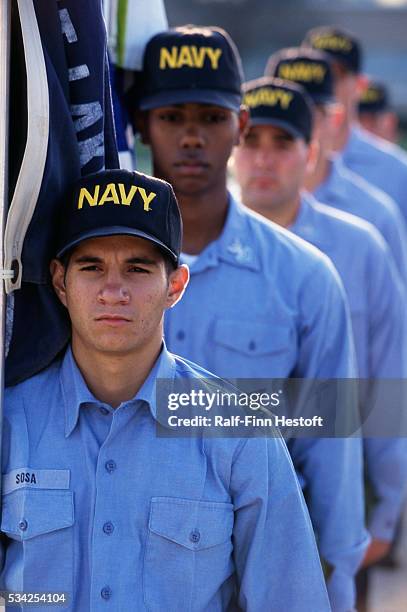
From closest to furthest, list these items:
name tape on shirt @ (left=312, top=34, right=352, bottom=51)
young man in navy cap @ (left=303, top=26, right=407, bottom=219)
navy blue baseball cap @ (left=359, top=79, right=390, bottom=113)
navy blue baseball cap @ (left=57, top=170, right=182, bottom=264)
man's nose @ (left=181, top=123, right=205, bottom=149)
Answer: navy blue baseball cap @ (left=57, top=170, right=182, bottom=264) < man's nose @ (left=181, top=123, right=205, bottom=149) < young man in navy cap @ (left=303, top=26, right=407, bottom=219) < name tape on shirt @ (left=312, top=34, right=352, bottom=51) < navy blue baseball cap @ (left=359, top=79, right=390, bottom=113)

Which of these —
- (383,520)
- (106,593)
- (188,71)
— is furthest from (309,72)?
(106,593)

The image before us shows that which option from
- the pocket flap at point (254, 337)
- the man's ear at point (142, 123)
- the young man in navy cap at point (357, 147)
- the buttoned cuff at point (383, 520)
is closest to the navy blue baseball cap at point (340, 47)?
the young man in navy cap at point (357, 147)

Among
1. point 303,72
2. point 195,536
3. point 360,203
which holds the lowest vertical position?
point 195,536

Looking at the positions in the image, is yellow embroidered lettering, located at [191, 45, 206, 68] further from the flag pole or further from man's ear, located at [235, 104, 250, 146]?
the flag pole

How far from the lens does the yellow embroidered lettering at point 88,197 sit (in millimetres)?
3256

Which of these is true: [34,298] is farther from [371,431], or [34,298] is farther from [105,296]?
[371,431]

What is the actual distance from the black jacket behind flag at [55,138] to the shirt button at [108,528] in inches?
16.1

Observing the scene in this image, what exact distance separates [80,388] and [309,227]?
2696mm

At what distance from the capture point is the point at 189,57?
4660mm

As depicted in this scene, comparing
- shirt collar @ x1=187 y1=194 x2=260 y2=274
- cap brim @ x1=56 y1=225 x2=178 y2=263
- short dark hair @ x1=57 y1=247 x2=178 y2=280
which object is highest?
cap brim @ x1=56 y1=225 x2=178 y2=263

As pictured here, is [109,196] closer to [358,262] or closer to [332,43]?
[358,262]

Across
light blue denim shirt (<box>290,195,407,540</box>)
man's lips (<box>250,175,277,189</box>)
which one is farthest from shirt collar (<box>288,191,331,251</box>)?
man's lips (<box>250,175,277,189</box>)

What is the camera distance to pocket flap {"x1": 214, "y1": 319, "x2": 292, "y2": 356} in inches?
178

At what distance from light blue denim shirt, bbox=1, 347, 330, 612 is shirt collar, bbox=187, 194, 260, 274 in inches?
49.5
